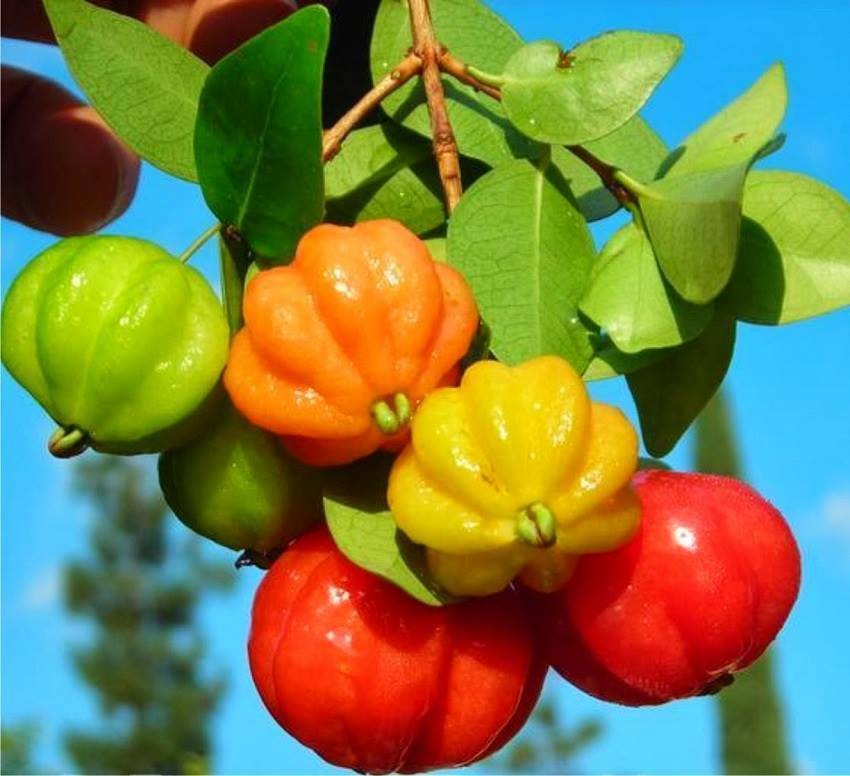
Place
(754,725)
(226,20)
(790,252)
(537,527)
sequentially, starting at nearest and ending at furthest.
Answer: (537,527) → (790,252) → (226,20) → (754,725)

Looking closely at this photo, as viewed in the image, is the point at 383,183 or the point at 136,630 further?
the point at 136,630

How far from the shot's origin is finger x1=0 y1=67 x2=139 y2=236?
73.0 inches

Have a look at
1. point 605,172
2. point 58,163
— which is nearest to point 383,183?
point 605,172

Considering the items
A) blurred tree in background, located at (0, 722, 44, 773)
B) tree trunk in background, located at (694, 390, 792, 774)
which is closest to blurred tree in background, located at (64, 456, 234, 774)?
blurred tree in background, located at (0, 722, 44, 773)

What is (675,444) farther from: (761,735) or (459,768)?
(761,735)

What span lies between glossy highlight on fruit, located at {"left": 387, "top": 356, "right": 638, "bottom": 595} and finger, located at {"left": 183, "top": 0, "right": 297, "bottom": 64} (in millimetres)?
864

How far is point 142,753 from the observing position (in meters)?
12.6

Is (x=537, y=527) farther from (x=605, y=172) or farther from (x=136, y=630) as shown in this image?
(x=136, y=630)

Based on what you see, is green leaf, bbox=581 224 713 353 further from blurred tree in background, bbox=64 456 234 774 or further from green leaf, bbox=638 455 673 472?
blurred tree in background, bbox=64 456 234 774

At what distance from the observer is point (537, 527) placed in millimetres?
890

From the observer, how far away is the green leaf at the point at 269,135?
1.00m

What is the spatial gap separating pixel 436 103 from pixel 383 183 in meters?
0.08

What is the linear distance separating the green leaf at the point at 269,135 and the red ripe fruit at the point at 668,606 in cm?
32

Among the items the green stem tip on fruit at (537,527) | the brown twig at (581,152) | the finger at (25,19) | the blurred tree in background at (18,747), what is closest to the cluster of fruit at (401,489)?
→ the green stem tip on fruit at (537,527)
